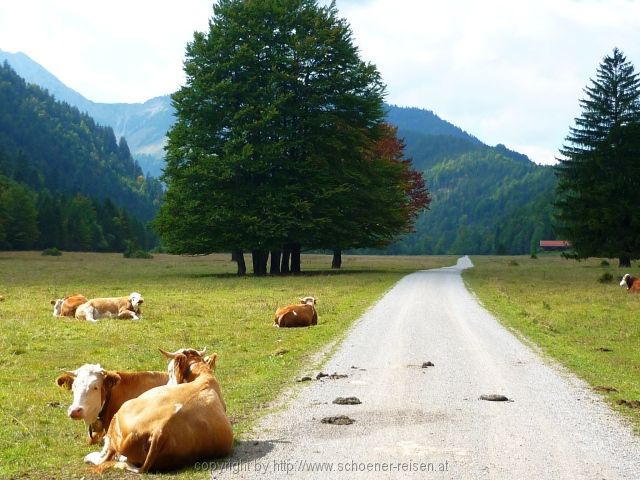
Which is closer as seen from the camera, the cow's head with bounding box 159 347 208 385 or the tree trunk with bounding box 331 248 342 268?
the cow's head with bounding box 159 347 208 385

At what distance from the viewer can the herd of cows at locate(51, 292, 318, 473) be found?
7477 millimetres

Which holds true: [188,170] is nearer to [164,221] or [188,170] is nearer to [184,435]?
[164,221]

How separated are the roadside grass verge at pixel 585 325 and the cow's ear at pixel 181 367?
6.46 meters

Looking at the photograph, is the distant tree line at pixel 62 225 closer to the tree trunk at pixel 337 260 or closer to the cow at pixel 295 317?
the tree trunk at pixel 337 260

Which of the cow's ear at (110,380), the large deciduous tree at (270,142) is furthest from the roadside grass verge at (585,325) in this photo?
the large deciduous tree at (270,142)

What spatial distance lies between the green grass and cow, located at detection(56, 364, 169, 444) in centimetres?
37

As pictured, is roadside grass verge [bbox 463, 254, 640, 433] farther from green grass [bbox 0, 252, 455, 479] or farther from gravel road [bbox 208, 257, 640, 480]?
green grass [bbox 0, 252, 455, 479]

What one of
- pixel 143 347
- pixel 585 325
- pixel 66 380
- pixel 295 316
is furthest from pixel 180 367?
pixel 585 325

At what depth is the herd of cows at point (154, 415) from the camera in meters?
7.48

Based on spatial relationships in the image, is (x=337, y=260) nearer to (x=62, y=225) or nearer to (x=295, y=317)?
(x=295, y=317)

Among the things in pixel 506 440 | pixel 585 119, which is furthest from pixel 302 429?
pixel 585 119

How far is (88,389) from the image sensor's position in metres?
8.67

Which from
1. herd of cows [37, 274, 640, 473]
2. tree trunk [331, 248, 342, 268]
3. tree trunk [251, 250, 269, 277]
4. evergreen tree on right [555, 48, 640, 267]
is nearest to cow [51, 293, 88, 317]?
herd of cows [37, 274, 640, 473]

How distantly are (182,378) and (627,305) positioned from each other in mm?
24487
